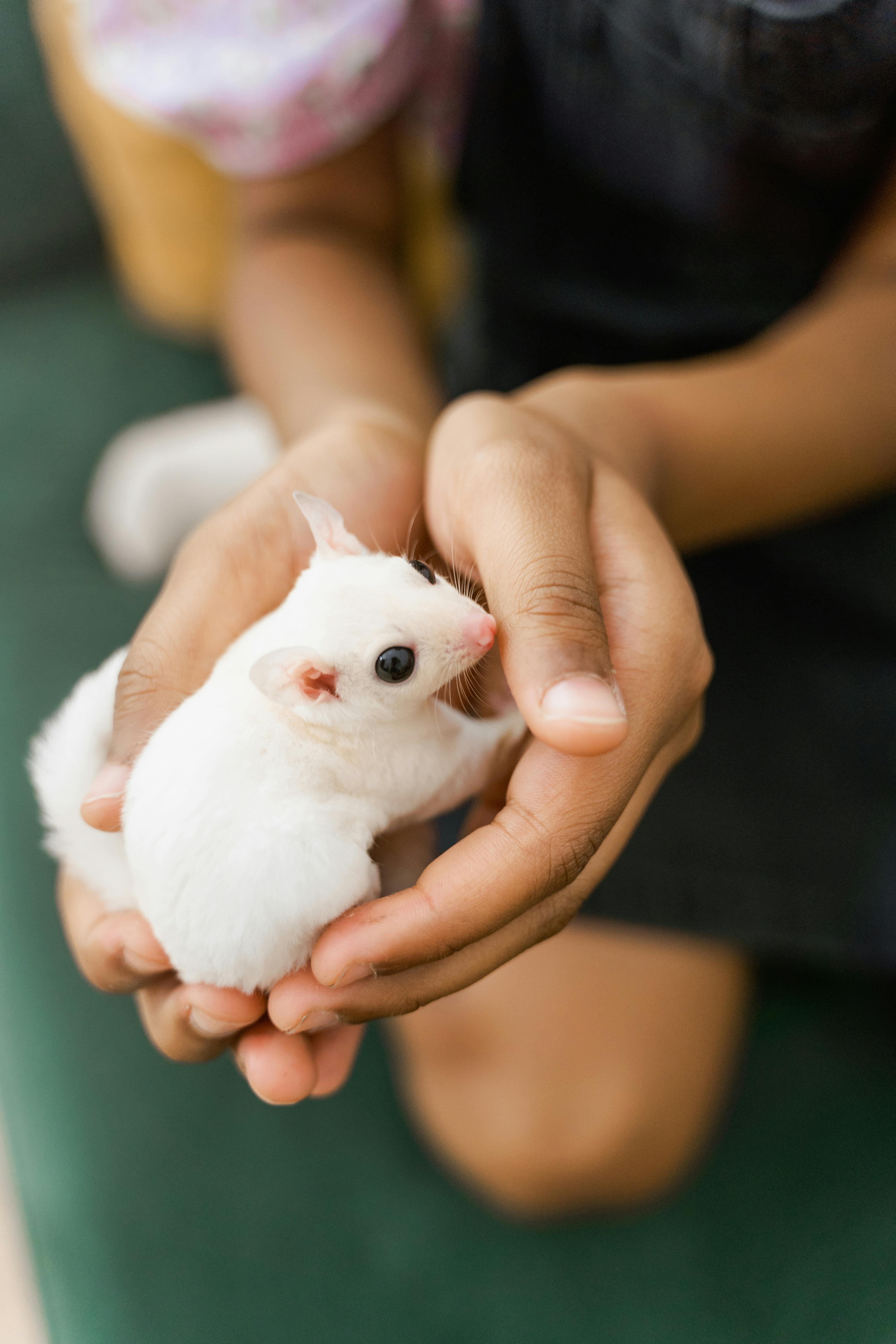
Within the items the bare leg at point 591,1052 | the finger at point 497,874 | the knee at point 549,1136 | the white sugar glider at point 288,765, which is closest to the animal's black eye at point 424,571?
Answer: the white sugar glider at point 288,765

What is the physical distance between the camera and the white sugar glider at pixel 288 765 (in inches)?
33.7

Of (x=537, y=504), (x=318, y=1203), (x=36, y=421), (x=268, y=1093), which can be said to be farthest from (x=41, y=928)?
(x=36, y=421)

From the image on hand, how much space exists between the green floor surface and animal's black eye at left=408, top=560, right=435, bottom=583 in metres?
0.49

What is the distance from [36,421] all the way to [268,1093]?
5.53 feet

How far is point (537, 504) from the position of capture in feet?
2.81

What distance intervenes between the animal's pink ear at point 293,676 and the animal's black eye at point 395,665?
0.05 m

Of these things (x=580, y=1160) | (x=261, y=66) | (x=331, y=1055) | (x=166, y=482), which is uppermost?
(x=261, y=66)

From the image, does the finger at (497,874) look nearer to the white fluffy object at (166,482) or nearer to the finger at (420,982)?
the finger at (420,982)

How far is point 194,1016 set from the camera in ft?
2.93

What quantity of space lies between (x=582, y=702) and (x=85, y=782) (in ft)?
1.83

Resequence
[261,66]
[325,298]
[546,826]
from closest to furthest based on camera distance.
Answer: [546,826]
[261,66]
[325,298]

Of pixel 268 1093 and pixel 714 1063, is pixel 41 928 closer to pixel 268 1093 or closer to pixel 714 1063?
pixel 268 1093

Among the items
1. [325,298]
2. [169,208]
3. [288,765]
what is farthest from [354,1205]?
[169,208]

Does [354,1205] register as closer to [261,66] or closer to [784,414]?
[784,414]
